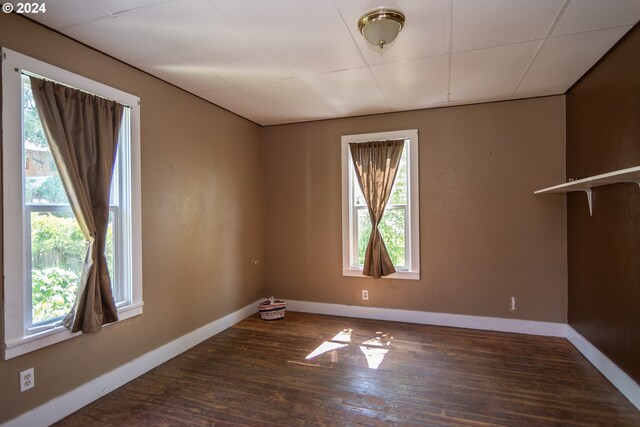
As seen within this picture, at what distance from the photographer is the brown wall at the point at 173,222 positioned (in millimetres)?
2191

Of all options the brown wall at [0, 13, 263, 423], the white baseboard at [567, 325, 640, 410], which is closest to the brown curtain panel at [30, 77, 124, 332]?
the brown wall at [0, 13, 263, 423]

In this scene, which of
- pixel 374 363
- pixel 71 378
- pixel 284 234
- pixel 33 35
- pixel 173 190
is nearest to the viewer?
pixel 33 35

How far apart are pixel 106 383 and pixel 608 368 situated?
3.82 metres

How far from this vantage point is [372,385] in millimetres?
2625

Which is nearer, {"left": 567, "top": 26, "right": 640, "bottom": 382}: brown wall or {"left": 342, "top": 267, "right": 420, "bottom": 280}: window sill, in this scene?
{"left": 567, "top": 26, "right": 640, "bottom": 382}: brown wall

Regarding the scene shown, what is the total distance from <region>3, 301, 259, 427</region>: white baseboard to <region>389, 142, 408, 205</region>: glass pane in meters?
2.52

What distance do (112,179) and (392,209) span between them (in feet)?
9.59

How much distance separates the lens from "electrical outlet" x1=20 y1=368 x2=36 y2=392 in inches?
80.7

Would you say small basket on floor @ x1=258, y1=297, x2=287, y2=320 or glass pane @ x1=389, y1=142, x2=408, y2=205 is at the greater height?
glass pane @ x1=389, y1=142, x2=408, y2=205

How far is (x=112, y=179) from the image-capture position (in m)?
2.64

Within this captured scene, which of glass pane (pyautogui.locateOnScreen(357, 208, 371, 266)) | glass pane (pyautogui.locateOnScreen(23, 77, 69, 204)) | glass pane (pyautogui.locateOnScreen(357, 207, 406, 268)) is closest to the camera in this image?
glass pane (pyautogui.locateOnScreen(23, 77, 69, 204))

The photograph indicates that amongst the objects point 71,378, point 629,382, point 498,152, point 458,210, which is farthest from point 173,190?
point 629,382

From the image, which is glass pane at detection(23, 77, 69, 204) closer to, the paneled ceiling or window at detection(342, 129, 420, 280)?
the paneled ceiling

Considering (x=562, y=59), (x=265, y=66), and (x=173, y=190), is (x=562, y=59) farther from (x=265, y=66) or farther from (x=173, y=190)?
(x=173, y=190)
